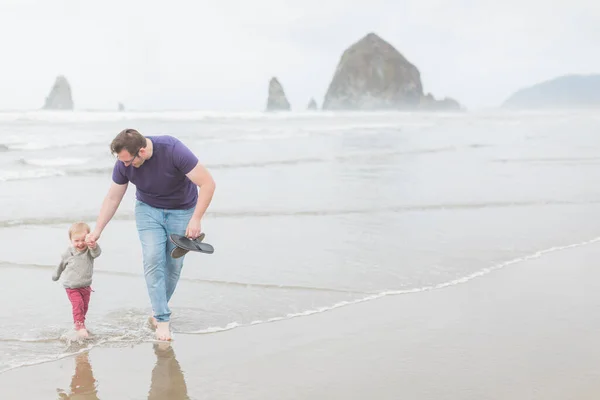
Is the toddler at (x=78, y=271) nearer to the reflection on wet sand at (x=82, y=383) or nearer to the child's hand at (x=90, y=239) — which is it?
the child's hand at (x=90, y=239)

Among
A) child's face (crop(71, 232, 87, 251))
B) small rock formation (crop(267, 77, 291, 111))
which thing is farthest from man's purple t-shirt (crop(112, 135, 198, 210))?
small rock formation (crop(267, 77, 291, 111))

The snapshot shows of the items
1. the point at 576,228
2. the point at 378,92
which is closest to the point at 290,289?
the point at 576,228

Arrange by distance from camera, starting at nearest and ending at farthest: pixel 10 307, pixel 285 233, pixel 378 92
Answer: pixel 10 307, pixel 285 233, pixel 378 92

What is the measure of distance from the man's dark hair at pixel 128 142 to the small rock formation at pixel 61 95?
97596 millimetres

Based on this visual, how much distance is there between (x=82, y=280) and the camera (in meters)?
4.96

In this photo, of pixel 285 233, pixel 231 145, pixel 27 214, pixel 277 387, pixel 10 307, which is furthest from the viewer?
pixel 231 145

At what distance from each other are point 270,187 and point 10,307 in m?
8.11

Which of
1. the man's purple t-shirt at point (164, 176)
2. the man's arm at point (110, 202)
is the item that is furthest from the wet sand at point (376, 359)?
the man's purple t-shirt at point (164, 176)

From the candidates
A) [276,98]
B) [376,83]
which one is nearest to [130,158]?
[276,98]

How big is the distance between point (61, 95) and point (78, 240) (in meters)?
103

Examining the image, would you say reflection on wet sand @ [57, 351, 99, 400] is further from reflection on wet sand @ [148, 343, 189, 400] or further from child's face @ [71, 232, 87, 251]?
child's face @ [71, 232, 87, 251]

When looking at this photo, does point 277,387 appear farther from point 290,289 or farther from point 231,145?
point 231,145

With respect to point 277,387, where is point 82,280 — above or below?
above

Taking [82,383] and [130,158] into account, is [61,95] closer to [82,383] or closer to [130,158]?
[130,158]
